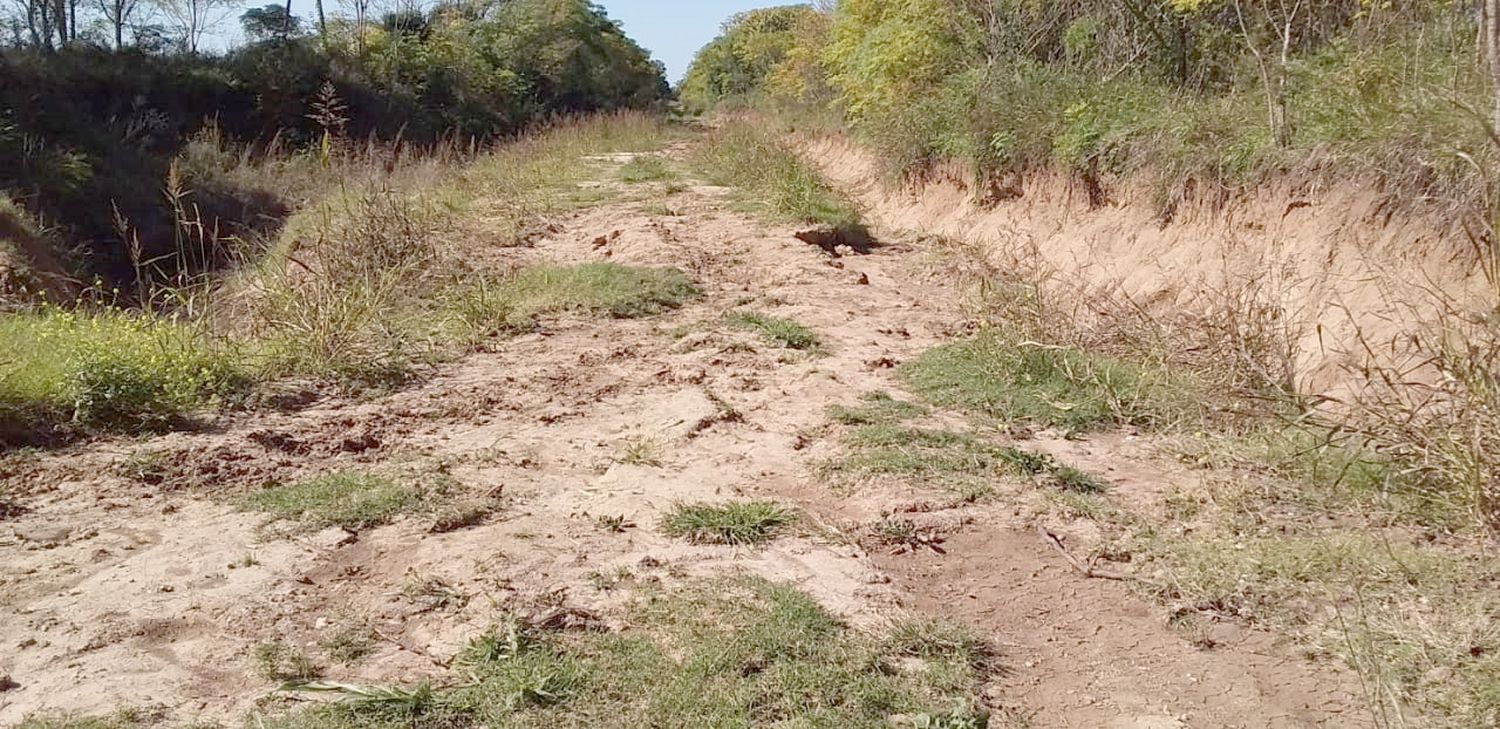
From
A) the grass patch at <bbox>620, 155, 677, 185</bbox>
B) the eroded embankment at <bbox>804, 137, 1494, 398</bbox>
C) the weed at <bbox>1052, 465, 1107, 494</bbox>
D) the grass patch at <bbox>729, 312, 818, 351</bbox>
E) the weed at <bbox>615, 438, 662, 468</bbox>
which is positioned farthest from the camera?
the grass patch at <bbox>620, 155, 677, 185</bbox>

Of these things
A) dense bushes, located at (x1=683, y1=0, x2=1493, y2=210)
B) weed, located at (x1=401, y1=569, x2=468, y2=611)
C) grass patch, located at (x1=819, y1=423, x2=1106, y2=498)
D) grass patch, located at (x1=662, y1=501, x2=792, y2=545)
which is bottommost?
weed, located at (x1=401, y1=569, x2=468, y2=611)

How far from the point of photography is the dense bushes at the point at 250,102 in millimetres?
16422

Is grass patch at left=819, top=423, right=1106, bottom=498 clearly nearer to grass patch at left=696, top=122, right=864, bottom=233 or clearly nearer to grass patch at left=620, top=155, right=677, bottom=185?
grass patch at left=696, top=122, right=864, bottom=233

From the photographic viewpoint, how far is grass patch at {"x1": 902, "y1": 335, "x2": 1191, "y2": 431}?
5555 mm

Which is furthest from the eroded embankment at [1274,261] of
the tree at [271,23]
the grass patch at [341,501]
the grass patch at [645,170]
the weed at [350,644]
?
the tree at [271,23]

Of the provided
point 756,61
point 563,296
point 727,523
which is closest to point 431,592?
point 727,523

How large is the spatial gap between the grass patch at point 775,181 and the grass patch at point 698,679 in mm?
8420

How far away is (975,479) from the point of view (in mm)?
4754

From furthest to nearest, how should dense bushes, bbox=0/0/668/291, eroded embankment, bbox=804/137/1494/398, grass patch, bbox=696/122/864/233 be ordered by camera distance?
dense bushes, bbox=0/0/668/291
grass patch, bbox=696/122/864/233
eroded embankment, bbox=804/137/1494/398

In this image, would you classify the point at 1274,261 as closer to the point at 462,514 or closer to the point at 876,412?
the point at 876,412

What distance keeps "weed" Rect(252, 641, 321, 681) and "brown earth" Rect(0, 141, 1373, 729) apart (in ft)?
0.13

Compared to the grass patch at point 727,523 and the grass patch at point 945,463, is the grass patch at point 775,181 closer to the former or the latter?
the grass patch at point 945,463

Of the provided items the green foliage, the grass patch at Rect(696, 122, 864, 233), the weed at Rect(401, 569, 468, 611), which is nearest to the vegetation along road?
the weed at Rect(401, 569, 468, 611)

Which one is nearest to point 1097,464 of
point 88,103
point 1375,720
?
point 1375,720
